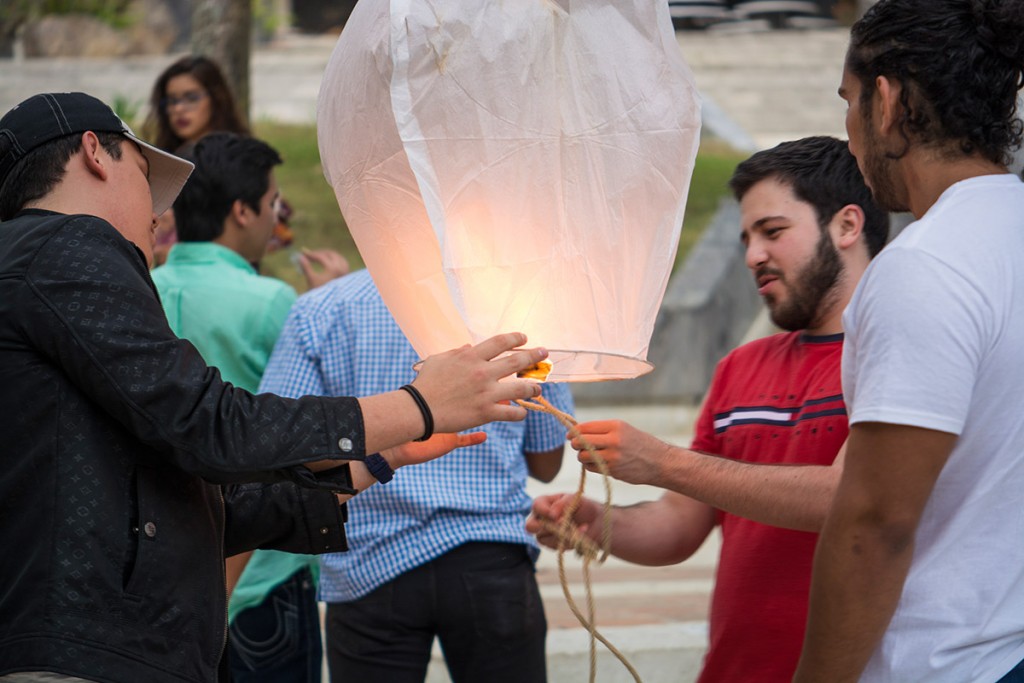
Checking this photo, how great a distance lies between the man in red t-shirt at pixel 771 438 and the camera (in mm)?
2141

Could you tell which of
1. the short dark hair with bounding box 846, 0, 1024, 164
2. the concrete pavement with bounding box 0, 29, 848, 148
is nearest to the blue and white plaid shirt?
the short dark hair with bounding box 846, 0, 1024, 164

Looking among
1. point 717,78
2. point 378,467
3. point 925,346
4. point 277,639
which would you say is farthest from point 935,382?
point 717,78

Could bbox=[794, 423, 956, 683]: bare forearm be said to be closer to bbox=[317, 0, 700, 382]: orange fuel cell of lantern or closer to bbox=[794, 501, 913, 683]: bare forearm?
bbox=[794, 501, 913, 683]: bare forearm

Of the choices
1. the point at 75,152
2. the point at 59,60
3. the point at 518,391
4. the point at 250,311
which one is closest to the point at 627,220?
the point at 518,391

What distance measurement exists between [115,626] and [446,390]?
58 centimetres

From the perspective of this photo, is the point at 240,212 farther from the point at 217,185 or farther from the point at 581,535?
the point at 581,535

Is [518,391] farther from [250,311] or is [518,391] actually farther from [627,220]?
[250,311]

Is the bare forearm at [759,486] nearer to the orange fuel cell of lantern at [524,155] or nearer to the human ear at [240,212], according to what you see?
the orange fuel cell of lantern at [524,155]

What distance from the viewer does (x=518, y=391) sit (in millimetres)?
1882

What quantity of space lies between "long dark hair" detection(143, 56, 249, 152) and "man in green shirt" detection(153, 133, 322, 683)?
5.16ft

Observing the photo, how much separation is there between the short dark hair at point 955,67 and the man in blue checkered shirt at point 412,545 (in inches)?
56.1

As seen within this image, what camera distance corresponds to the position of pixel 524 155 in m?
1.86

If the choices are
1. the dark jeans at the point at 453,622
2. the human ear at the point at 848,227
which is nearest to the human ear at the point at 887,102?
the human ear at the point at 848,227

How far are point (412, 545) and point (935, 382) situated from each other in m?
1.60
